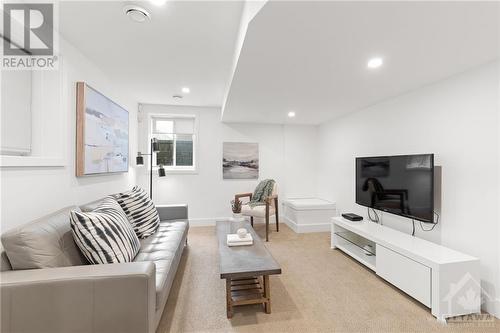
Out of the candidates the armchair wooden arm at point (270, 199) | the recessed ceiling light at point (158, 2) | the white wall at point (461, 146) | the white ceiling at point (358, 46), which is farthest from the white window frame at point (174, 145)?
the white wall at point (461, 146)

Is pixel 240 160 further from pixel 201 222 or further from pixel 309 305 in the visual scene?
pixel 309 305

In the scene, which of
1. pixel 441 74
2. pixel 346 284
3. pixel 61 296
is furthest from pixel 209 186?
pixel 441 74

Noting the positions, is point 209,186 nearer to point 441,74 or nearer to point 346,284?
point 346,284

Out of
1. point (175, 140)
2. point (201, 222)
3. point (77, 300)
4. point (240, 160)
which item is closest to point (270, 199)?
point (240, 160)

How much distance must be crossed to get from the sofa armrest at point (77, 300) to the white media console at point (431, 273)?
2.07m

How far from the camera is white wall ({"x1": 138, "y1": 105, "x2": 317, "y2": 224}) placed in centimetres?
431

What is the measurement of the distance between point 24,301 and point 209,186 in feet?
11.0

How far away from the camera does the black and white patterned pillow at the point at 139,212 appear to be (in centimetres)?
239

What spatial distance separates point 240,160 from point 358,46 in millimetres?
3170

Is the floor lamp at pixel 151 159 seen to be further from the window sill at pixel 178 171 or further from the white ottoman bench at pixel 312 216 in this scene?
the white ottoman bench at pixel 312 216

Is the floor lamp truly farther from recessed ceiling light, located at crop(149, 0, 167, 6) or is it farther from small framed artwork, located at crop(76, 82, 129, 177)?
recessed ceiling light, located at crop(149, 0, 167, 6)

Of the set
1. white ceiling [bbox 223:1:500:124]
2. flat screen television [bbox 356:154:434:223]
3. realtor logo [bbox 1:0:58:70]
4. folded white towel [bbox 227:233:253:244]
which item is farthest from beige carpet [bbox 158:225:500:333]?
realtor logo [bbox 1:0:58:70]

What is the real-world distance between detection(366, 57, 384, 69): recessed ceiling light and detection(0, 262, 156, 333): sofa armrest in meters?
2.23

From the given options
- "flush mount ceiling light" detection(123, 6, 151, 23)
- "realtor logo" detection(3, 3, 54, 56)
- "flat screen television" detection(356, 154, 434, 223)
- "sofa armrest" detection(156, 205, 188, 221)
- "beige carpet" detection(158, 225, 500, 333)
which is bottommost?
"beige carpet" detection(158, 225, 500, 333)
